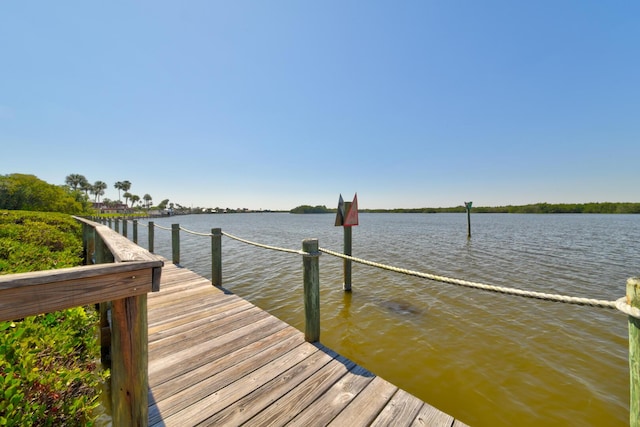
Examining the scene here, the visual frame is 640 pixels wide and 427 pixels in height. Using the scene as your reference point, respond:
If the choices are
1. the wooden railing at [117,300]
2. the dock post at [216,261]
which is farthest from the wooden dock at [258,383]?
the dock post at [216,261]

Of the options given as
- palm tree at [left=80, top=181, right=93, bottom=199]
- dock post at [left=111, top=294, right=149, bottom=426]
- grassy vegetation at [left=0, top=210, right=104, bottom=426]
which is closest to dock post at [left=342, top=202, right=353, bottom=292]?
grassy vegetation at [left=0, top=210, right=104, bottom=426]

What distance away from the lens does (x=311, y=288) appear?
A: 325cm

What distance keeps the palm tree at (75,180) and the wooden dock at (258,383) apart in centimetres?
10113

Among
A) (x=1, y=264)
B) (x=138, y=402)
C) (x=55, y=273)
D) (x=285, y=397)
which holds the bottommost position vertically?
(x=285, y=397)

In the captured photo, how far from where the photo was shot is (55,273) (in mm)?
1194

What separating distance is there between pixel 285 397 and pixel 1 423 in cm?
175

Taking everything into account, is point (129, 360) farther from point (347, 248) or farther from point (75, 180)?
point (75, 180)

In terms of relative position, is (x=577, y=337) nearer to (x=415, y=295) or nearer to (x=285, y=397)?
(x=415, y=295)

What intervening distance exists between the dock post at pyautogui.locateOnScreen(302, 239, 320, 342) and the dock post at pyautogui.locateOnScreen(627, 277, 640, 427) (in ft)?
8.09

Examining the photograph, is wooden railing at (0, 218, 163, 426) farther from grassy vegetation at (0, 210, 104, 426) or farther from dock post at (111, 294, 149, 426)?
grassy vegetation at (0, 210, 104, 426)

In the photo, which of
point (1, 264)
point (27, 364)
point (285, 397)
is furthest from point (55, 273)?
point (1, 264)

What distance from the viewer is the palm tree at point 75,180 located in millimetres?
76688

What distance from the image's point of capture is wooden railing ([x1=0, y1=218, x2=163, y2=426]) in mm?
1125

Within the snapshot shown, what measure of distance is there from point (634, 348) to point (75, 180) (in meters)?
106
